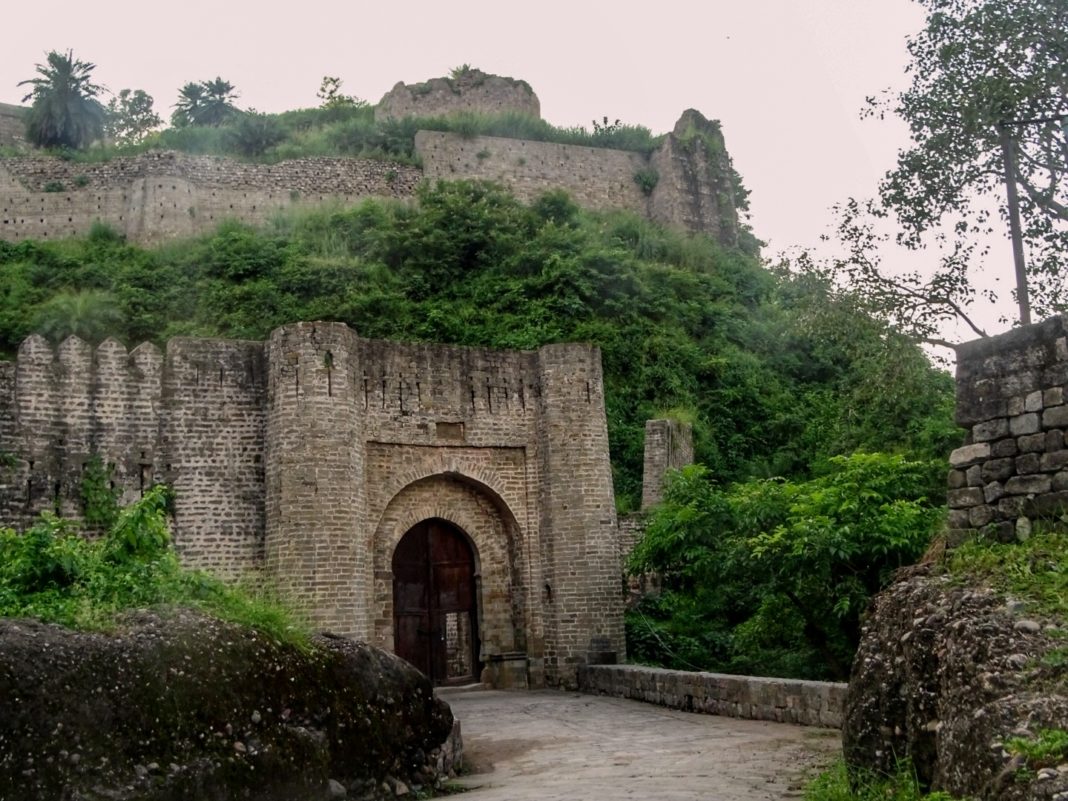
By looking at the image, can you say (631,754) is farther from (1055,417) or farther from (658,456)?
(658,456)

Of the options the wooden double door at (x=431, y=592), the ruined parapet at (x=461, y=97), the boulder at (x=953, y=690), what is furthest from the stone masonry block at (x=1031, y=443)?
the ruined parapet at (x=461, y=97)

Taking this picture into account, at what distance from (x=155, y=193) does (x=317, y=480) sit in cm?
2364

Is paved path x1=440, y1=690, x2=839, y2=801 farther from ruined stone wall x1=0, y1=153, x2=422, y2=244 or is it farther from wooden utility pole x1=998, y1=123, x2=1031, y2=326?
ruined stone wall x1=0, y1=153, x2=422, y2=244

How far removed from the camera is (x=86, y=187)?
35.9m

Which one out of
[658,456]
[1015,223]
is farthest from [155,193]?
[1015,223]

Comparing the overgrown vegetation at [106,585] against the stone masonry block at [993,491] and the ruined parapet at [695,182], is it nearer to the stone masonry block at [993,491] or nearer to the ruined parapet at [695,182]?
the stone masonry block at [993,491]

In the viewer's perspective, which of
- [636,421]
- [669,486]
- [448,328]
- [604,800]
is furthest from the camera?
[448,328]

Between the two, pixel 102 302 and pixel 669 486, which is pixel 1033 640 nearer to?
pixel 669 486

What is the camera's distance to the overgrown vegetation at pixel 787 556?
1262 cm

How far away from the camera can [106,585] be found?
Result: 812 centimetres

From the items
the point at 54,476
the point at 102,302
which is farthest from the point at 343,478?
the point at 102,302

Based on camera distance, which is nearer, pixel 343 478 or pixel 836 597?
pixel 836 597

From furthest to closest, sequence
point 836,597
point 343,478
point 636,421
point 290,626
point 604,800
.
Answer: point 636,421 < point 343,478 < point 836,597 < point 290,626 < point 604,800

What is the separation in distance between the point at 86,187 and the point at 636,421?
2021 cm
